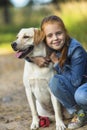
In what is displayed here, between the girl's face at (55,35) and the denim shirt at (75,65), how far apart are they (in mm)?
122

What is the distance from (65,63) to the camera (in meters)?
5.14

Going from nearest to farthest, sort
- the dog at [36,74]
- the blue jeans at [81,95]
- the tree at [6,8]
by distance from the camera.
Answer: the blue jeans at [81,95] → the dog at [36,74] → the tree at [6,8]

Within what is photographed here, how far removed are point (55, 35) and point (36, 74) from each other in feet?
1.64

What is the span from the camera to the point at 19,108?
640 cm

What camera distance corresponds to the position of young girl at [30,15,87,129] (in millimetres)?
5031

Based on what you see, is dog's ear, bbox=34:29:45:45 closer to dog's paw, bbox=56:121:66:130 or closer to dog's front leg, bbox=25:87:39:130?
dog's front leg, bbox=25:87:39:130

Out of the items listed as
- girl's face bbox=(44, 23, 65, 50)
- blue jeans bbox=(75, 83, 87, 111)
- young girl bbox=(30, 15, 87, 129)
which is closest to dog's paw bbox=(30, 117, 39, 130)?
young girl bbox=(30, 15, 87, 129)

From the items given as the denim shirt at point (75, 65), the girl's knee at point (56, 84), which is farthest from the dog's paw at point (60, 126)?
the denim shirt at point (75, 65)

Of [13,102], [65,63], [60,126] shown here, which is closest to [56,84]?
[65,63]

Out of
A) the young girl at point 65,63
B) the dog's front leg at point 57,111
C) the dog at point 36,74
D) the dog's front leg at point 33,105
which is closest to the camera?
the young girl at point 65,63

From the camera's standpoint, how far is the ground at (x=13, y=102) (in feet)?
18.3

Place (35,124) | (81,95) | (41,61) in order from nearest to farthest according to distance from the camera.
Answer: (81,95)
(41,61)
(35,124)

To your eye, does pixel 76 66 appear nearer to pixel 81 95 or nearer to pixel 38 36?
pixel 81 95

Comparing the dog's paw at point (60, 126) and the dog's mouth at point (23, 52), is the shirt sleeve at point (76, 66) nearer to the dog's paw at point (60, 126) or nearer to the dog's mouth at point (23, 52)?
the dog's mouth at point (23, 52)
